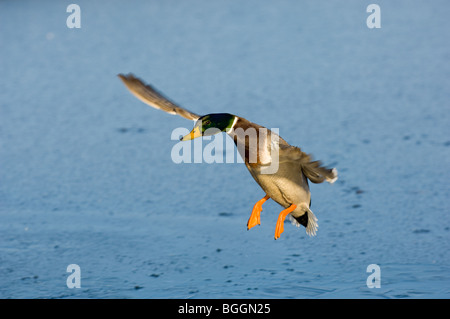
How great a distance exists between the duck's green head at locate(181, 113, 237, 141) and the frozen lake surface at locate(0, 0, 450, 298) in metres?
0.83

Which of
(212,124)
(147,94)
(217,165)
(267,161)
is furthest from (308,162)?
(217,165)

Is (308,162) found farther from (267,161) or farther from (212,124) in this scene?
(212,124)

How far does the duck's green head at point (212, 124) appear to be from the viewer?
11.4 ft

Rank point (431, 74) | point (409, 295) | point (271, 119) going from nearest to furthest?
point (409, 295)
point (271, 119)
point (431, 74)

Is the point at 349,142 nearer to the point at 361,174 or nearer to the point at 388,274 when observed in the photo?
the point at 361,174

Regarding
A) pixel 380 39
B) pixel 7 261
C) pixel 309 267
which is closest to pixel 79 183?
pixel 7 261

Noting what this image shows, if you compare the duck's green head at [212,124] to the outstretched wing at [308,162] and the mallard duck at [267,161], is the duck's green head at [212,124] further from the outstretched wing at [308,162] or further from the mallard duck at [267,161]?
the outstretched wing at [308,162]

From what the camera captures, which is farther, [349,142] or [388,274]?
[349,142]

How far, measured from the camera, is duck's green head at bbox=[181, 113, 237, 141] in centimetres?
346

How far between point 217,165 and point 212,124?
70.3 inches

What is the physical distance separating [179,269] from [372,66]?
10.8 ft

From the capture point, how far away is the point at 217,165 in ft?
17.3

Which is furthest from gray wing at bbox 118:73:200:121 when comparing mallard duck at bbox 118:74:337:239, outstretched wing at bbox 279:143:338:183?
outstretched wing at bbox 279:143:338:183

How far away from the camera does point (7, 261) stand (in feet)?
13.9
